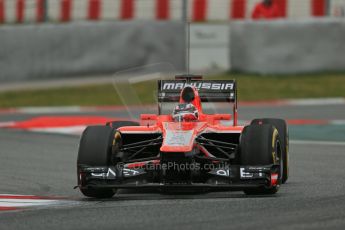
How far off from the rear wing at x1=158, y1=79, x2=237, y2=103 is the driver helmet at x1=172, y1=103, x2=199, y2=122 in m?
0.84

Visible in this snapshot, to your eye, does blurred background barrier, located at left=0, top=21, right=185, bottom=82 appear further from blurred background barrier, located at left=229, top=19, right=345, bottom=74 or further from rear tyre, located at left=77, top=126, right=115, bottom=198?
rear tyre, located at left=77, top=126, right=115, bottom=198

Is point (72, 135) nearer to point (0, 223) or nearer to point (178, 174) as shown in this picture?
point (178, 174)

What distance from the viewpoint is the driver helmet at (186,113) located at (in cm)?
1094

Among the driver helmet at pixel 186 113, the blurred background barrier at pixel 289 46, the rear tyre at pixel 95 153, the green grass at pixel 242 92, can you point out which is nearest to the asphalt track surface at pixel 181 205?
the rear tyre at pixel 95 153

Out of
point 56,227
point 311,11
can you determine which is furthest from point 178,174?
point 311,11

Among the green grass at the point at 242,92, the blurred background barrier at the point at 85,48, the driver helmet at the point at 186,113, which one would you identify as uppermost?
the driver helmet at the point at 186,113

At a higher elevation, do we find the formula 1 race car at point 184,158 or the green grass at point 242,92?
the formula 1 race car at point 184,158

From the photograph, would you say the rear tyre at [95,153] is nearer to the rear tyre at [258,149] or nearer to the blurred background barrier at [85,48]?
the rear tyre at [258,149]

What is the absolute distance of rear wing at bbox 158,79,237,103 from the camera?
1185 centimetres

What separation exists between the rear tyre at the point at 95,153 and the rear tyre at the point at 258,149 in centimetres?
123

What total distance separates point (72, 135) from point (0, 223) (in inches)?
318

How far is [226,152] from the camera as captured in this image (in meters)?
11.0

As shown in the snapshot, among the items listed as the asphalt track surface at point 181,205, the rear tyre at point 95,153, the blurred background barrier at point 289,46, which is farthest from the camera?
the blurred background barrier at point 289,46

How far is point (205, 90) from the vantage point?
11906mm
